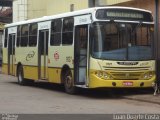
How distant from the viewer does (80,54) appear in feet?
61.4

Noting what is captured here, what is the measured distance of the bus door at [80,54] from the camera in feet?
60.2

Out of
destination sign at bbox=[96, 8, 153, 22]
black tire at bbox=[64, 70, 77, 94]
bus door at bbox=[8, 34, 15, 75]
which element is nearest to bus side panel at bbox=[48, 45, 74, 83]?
black tire at bbox=[64, 70, 77, 94]

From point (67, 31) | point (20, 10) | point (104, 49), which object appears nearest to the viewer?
point (104, 49)

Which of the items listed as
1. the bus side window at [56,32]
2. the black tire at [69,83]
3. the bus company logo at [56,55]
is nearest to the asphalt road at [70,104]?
the black tire at [69,83]

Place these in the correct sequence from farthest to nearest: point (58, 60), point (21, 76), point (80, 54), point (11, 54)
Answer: point (11, 54) → point (21, 76) → point (58, 60) → point (80, 54)

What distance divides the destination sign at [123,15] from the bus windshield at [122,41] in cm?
22

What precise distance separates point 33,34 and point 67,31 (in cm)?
410

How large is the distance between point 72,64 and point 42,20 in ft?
13.5

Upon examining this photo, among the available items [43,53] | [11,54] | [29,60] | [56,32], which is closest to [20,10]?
[11,54]

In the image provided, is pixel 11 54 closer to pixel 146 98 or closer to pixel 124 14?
pixel 124 14

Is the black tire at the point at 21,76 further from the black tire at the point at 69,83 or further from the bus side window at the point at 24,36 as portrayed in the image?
the black tire at the point at 69,83

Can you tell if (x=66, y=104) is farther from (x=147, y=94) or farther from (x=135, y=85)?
(x=147, y=94)

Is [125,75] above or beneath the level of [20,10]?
beneath

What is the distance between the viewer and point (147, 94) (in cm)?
1905
